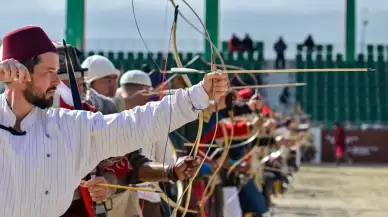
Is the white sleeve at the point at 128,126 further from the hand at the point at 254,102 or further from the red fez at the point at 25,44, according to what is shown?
the hand at the point at 254,102

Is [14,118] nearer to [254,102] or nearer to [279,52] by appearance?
[254,102]

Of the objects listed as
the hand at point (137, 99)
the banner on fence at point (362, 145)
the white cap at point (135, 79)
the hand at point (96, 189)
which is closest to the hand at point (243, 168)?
the white cap at point (135, 79)

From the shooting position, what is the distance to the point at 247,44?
3603 centimetres

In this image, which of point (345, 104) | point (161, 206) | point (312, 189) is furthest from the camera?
point (345, 104)

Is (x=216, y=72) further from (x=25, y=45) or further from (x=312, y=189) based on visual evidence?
(x=312, y=189)

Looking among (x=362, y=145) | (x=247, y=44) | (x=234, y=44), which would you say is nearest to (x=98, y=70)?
(x=234, y=44)

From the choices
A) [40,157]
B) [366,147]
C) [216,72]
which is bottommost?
[366,147]

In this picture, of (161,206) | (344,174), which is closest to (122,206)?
(161,206)

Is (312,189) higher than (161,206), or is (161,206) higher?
(161,206)

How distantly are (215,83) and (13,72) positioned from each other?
0.73 m

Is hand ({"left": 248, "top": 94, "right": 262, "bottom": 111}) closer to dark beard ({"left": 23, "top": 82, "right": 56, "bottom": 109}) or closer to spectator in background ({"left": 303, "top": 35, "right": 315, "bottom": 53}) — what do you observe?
dark beard ({"left": 23, "top": 82, "right": 56, "bottom": 109})

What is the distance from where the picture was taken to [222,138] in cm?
849

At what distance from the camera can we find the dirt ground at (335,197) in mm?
13695

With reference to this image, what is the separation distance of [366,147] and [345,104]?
326 centimetres
